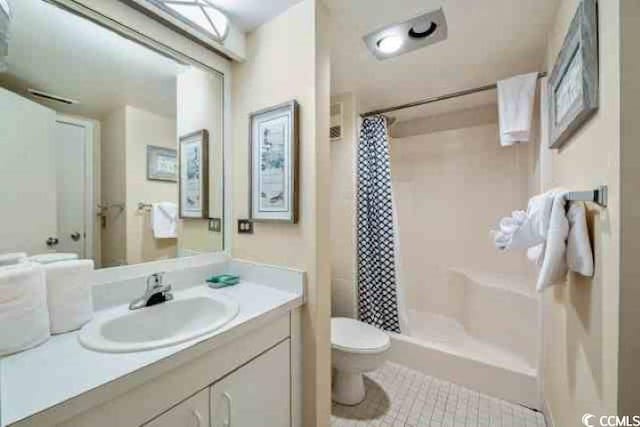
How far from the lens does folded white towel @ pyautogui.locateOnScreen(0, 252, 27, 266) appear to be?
771mm

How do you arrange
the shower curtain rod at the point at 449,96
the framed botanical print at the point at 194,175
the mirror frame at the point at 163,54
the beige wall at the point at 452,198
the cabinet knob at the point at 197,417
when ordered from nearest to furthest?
the cabinet knob at the point at 197,417
the mirror frame at the point at 163,54
the framed botanical print at the point at 194,175
the shower curtain rod at the point at 449,96
the beige wall at the point at 452,198

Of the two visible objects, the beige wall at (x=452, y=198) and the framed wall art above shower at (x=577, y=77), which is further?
the beige wall at (x=452, y=198)

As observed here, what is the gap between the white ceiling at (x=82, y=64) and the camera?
0.85m

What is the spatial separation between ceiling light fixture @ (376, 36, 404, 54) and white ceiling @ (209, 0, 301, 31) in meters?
0.52

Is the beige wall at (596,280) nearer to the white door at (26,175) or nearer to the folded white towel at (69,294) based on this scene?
the folded white towel at (69,294)

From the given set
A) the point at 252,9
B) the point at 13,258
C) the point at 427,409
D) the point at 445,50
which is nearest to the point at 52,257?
the point at 13,258

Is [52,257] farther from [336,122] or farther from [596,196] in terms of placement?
[336,122]

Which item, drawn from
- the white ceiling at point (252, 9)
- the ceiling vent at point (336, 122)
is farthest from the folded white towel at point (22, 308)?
the ceiling vent at point (336, 122)

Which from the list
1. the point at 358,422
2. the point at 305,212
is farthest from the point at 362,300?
the point at 305,212

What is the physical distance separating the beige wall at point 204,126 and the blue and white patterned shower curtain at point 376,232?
1.17 m

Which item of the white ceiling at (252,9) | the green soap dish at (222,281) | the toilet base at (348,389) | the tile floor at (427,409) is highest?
the white ceiling at (252,9)

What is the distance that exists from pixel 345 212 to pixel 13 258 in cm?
180

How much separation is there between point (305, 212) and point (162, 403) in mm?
796

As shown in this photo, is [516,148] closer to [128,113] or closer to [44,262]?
[128,113]
